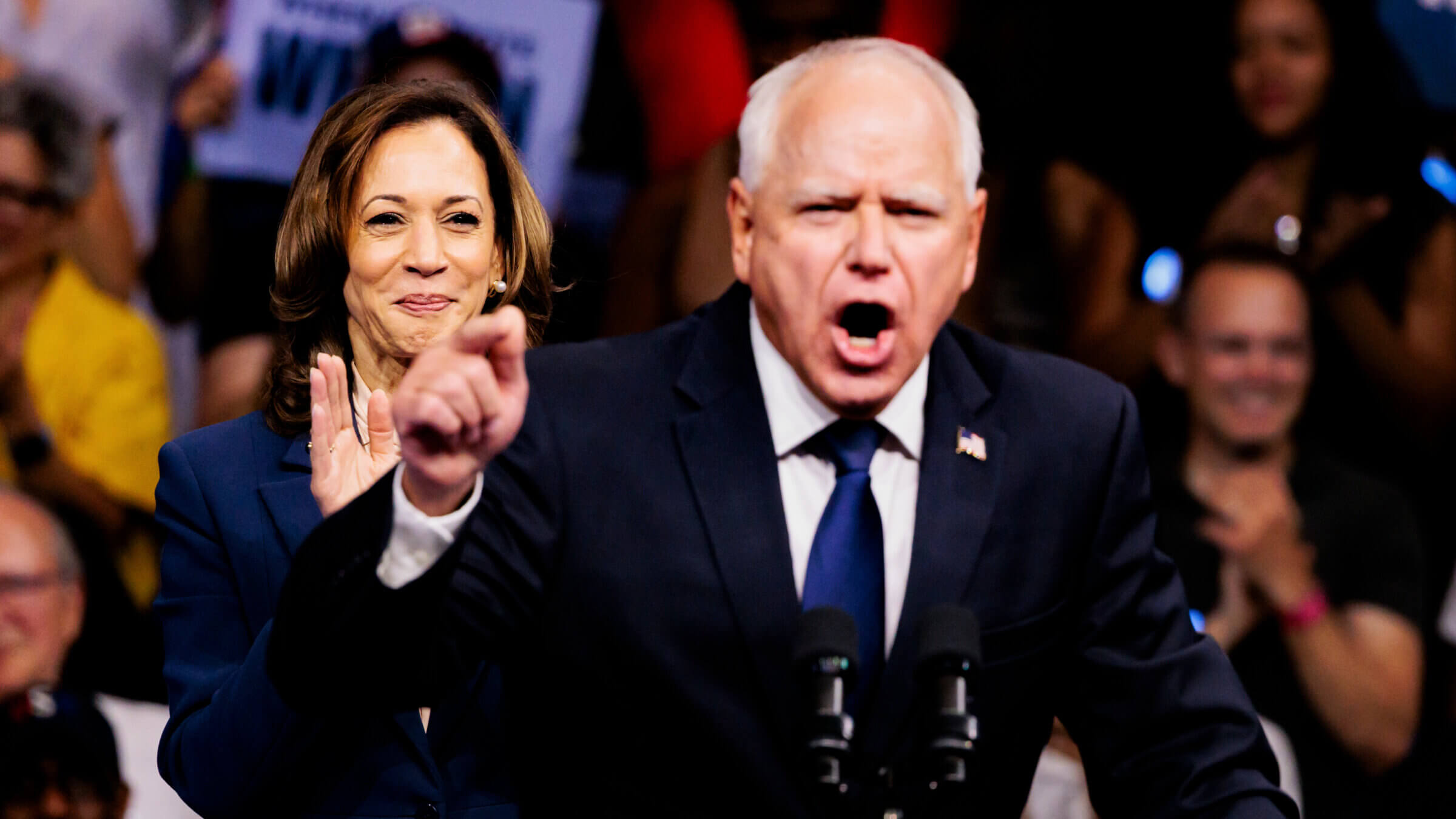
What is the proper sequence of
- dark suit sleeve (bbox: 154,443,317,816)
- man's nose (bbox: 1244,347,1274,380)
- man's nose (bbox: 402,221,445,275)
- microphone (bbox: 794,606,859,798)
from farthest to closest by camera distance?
man's nose (bbox: 1244,347,1274,380)
man's nose (bbox: 402,221,445,275)
dark suit sleeve (bbox: 154,443,317,816)
microphone (bbox: 794,606,859,798)

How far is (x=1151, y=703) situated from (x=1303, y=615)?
284cm

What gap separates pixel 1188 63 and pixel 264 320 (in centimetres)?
272

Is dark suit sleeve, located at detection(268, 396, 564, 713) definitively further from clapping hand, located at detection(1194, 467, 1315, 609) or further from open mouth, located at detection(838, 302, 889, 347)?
clapping hand, located at detection(1194, 467, 1315, 609)

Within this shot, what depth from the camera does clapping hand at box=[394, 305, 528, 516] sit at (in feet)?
4.17

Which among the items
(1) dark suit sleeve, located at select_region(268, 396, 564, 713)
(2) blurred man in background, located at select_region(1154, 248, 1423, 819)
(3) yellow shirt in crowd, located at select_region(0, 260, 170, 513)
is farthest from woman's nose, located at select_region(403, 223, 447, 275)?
(2) blurred man in background, located at select_region(1154, 248, 1423, 819)

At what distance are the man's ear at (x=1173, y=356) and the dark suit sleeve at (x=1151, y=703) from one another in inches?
108

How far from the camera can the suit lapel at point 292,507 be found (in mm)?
1823

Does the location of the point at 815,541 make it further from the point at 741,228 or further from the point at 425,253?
the point at 425,253

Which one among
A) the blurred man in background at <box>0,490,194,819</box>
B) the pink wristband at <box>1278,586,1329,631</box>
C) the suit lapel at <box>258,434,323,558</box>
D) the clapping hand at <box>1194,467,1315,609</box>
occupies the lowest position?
the blurred man in background at <box>0,490,194,819</box>

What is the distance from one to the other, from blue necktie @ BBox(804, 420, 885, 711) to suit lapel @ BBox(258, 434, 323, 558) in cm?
61

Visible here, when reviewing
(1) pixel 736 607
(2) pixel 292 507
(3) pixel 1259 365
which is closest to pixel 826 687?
(1) pixel 736 607

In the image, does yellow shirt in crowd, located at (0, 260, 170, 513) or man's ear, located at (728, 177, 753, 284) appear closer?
man's ear, located at (728, 177, 753, 284)

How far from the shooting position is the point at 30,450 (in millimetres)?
3850

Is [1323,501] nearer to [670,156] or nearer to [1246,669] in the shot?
[1246,669]
